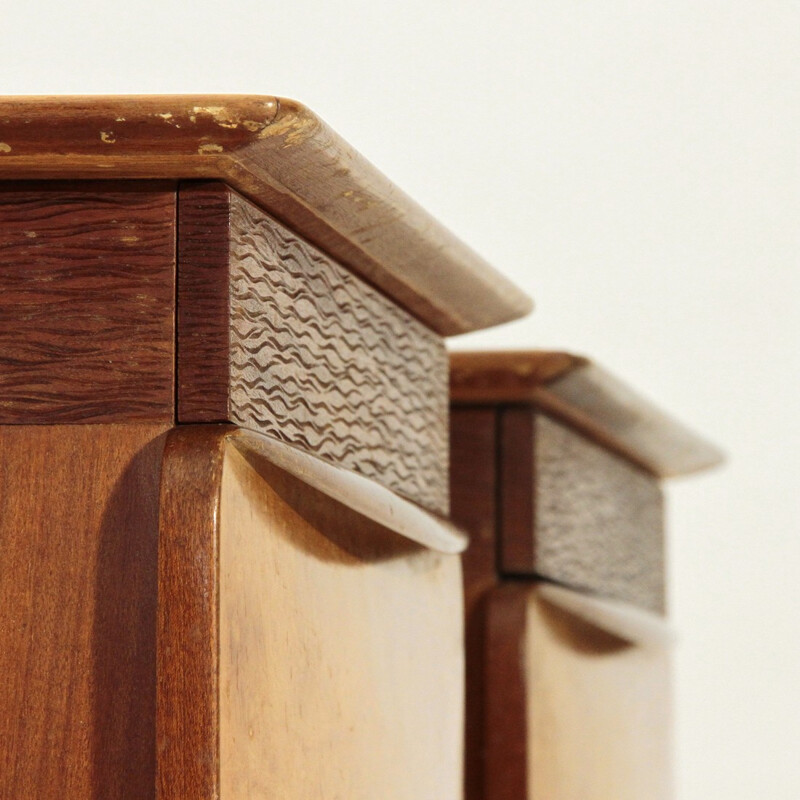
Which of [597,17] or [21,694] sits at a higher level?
[597,17]

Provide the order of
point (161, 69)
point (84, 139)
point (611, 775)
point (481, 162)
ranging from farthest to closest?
point (481, 162) → point (161, 69) → point (611, 775) → point (84, 139)

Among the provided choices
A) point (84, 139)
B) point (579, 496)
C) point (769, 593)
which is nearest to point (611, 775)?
point (579, 496)

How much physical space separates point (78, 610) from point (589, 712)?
605 mm

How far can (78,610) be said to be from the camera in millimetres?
567

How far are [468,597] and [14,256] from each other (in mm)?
510

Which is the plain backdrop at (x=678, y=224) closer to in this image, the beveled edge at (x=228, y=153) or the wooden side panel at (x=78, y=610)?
the beveled edge at (x=228, y=153)

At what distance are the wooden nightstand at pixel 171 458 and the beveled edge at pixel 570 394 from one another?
13.7 inches

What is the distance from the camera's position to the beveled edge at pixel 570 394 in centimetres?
102

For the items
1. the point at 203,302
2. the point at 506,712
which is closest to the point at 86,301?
the point at 203,302

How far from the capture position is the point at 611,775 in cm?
115

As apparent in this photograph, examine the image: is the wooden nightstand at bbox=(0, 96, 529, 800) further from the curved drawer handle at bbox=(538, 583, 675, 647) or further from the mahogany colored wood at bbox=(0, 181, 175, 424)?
the curved drawer handle at bbox=(538, 583, 675, 647)

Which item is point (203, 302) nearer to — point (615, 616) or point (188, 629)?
point (188, 629)

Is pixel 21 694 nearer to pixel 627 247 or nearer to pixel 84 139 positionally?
pixel 84 139

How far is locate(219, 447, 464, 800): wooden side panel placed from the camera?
1.87ft
